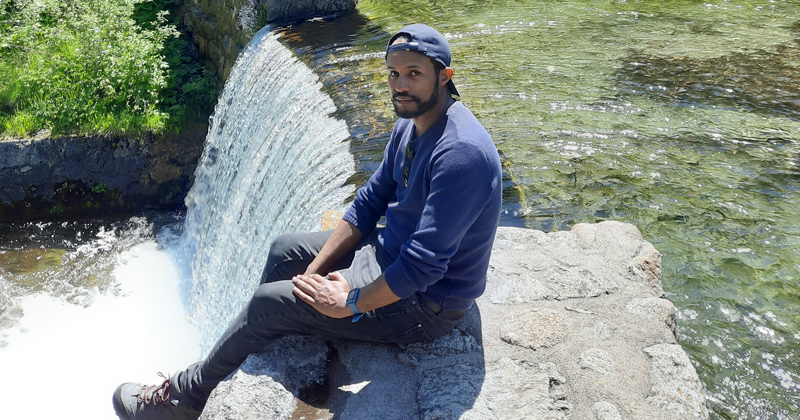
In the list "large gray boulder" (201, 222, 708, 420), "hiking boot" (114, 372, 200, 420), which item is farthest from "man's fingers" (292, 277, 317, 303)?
"hiking boot" (114, 372, 200, 420)

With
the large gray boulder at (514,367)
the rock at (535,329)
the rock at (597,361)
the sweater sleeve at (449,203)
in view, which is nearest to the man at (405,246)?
the sweater sleeve at (449,203)

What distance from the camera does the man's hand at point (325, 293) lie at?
Answer: 2479mm

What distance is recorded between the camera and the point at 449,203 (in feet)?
7.22

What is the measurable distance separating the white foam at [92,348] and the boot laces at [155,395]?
2245 millimetres

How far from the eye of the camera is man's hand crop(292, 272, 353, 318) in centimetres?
248

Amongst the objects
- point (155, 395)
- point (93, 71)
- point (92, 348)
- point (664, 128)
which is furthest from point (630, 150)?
point (93, 71)

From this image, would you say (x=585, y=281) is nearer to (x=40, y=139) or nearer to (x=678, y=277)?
(x=678, y=277)

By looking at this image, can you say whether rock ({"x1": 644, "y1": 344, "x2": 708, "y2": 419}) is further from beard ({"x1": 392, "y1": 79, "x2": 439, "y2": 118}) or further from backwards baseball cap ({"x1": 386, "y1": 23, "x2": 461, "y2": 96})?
backwards baseball cap ({"x1": 386, "y1": 23, "x2": 461, "y2": 96})

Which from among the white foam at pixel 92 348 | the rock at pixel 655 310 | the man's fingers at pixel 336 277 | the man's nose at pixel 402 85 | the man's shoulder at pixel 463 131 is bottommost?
the white foam at pixel 92 348

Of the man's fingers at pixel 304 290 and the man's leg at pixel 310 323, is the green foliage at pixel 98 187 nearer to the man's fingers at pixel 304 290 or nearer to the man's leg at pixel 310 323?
the man's leg at pixel 310 323

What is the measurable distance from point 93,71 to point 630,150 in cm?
655

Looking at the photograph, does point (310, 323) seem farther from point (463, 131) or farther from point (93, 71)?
point (93, 71)

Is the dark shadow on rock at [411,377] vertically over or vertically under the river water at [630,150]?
over

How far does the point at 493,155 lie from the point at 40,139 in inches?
276
